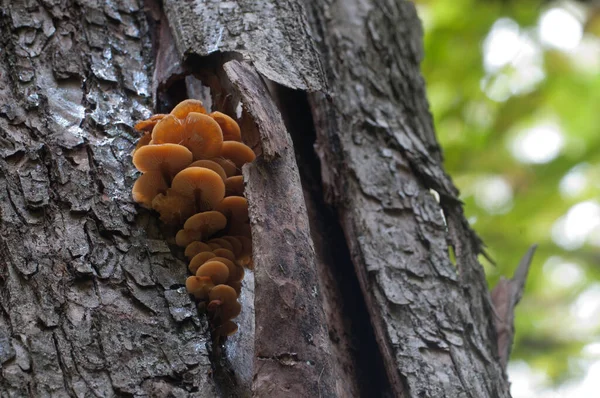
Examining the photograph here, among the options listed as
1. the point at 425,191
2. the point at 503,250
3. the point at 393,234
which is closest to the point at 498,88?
the point at 503,250

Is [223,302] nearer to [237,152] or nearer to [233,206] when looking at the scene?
[233,206]

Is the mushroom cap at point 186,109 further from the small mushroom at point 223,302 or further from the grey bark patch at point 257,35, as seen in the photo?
the small mushroom at point 223,302

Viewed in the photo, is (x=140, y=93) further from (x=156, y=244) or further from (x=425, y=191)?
(x=425, y=191)

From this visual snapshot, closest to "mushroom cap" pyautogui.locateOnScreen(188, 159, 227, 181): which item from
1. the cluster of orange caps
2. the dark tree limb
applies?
the cluster of orange caps

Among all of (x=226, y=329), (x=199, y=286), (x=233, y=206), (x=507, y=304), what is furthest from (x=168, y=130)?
(x=507, y=304)

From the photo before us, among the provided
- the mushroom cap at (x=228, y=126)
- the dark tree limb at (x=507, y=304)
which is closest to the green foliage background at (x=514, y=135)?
the dark tree limb at (x=507, y=304)

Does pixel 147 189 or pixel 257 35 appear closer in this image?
pixel 147 189
